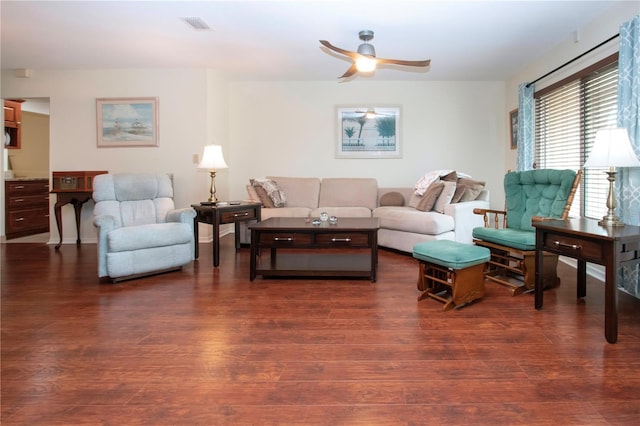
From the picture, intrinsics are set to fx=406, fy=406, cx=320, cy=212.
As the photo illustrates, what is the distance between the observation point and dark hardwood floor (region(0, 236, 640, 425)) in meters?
1.59

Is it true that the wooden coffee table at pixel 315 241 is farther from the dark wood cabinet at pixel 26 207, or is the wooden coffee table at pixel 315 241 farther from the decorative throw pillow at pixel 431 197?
the dark wood cabinet at pixel 26 207

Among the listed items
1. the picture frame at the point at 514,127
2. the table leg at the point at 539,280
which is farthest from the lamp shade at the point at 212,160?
the picture frame at the point at 514,127

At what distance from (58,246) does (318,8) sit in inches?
179

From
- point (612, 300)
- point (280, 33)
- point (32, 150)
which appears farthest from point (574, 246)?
point (32, 150)

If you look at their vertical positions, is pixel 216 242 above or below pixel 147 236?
below

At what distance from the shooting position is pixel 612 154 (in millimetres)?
2643

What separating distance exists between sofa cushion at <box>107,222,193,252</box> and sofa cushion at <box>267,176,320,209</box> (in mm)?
1996

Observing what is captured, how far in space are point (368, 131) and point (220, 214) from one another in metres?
2.95

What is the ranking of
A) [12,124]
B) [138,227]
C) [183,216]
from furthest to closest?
1. [12,124]
2. [183,216]
3. [138,227]

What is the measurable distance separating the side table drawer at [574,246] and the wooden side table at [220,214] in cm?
299

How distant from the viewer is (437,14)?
3.67m

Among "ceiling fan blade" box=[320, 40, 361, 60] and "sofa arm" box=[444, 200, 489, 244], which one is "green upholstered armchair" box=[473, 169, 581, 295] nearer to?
"sofa arm" box=[444, 200, 489, 244]

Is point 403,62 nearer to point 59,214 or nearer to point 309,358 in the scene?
point 309,358

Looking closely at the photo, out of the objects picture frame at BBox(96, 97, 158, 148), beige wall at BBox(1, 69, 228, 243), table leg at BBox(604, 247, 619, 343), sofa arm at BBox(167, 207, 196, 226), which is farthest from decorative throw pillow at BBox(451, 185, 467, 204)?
picture frame at BBox(96, 97, 158, 148)
